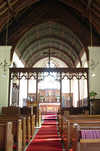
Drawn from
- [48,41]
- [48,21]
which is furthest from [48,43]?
[48,21]

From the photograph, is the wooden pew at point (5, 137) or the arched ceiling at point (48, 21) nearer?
the wooden pew at point (5, 137)

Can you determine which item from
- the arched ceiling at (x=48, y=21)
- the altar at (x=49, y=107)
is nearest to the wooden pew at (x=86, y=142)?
the arched ceiling at (x=48, y=21)

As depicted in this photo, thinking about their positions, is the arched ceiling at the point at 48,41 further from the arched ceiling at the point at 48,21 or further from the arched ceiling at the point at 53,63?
the arched ceiling at the point at 53,63

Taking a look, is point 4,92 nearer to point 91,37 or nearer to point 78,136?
point 91,37

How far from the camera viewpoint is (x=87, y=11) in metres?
10.2

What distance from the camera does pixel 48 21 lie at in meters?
12.2

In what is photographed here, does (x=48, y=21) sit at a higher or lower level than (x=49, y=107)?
higher

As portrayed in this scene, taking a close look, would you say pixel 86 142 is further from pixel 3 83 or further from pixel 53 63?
pixel 53 63

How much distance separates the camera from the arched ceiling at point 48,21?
10172mm

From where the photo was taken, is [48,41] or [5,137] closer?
[5,137]

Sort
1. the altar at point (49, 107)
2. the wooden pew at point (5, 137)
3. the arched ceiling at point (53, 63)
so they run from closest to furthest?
1. the wooden pew at point (5, 137)
2. the altar at point (49, 107)
3. the arched ceiling at point (53, 63)

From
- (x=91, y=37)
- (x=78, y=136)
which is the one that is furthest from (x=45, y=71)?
(x=78, y=136)

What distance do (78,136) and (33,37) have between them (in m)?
13.2

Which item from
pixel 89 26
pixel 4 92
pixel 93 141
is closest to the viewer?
pixel 93 141
